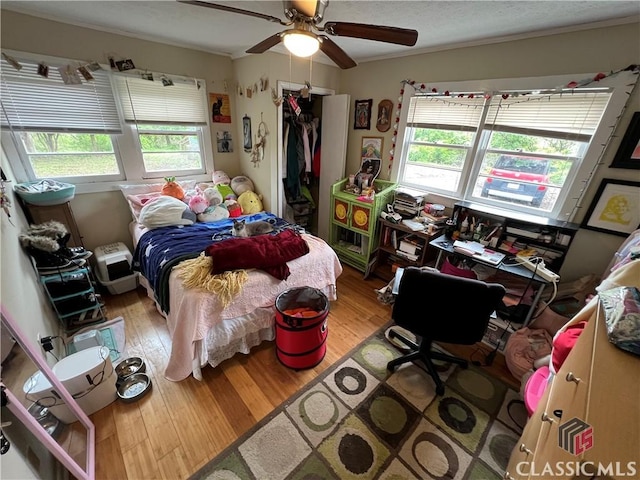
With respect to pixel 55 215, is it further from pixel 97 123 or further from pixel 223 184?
Result: pixel 223 184

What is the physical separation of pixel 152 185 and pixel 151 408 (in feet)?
7.47

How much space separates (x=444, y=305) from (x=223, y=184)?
285 cm

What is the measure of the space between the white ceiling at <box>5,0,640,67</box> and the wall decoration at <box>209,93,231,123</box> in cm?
64

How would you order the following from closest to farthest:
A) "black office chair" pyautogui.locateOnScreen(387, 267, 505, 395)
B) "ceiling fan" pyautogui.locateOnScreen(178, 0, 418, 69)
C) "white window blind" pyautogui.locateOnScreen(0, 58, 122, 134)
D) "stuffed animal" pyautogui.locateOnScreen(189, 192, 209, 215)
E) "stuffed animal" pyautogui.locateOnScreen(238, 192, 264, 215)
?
"ceiling fan" pyautogui.locateOnScreen(178, 0, 418, 69), "black office chair" pyautogui.locateOnScreen(387, 267, 505, 395), "white window blind" pyautogui.locateOnScreen(0, 58, 122, 134), "stuffed animal" pyautogui.locateOnScreen(189, 192, 209, 215), "stuffed animal" pyautogui.locateOnScreen(238, 192, 264, 215)

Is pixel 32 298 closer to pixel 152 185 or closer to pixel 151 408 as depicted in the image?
pixel 151 408

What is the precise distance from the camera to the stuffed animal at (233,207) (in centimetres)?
299

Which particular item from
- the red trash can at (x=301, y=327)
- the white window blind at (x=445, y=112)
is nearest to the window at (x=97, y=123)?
the red trash can at (x=301, y=327)

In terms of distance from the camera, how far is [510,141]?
2.29 m

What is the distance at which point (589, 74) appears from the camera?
1815 millimetres

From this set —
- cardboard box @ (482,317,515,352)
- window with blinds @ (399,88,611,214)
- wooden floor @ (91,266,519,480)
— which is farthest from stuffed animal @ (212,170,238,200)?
cardboard box @ (482,317,515,352)

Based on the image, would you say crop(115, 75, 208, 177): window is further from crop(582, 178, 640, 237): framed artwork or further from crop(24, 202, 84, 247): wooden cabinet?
crop(582, 178, 640, 237): framed artwork

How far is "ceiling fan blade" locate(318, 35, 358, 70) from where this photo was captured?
A: 1.43 m

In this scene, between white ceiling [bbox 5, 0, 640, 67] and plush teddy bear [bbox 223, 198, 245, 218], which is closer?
white ceiling [bbox 5, 0, 640, 67]

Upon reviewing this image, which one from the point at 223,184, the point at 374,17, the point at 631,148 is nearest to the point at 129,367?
the point at 223,184
